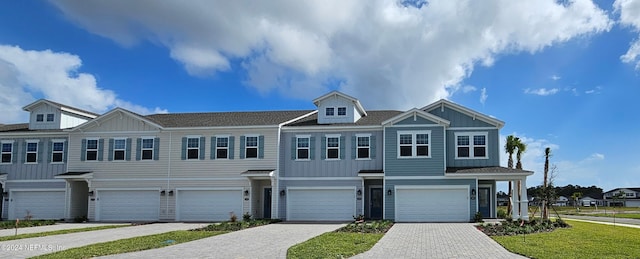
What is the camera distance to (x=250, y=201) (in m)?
27.8

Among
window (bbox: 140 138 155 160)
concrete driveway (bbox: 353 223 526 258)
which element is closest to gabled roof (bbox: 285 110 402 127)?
window (bbox: 140 138 155 160)

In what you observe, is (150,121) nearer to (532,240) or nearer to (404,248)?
(404,248)

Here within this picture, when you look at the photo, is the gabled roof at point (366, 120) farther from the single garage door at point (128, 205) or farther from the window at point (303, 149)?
the single garage door at point (128, 205)

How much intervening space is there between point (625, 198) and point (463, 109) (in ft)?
302

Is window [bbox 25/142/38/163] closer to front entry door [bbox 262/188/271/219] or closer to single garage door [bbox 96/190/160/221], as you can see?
single garage door [bbox 96/190/160/221]

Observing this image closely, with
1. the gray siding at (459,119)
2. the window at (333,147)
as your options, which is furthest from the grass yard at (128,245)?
the gray siding at (459,119)

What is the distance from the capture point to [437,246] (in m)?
15.1

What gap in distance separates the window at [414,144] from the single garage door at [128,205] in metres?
13.3

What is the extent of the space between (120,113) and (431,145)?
663 inches

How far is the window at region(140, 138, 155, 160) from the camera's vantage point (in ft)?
94.6

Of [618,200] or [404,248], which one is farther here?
[618,200]

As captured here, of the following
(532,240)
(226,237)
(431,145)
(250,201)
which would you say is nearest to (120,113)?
(250,201)

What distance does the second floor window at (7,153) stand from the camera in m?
30.4

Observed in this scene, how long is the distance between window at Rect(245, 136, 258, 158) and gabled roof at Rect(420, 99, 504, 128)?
8943mm
